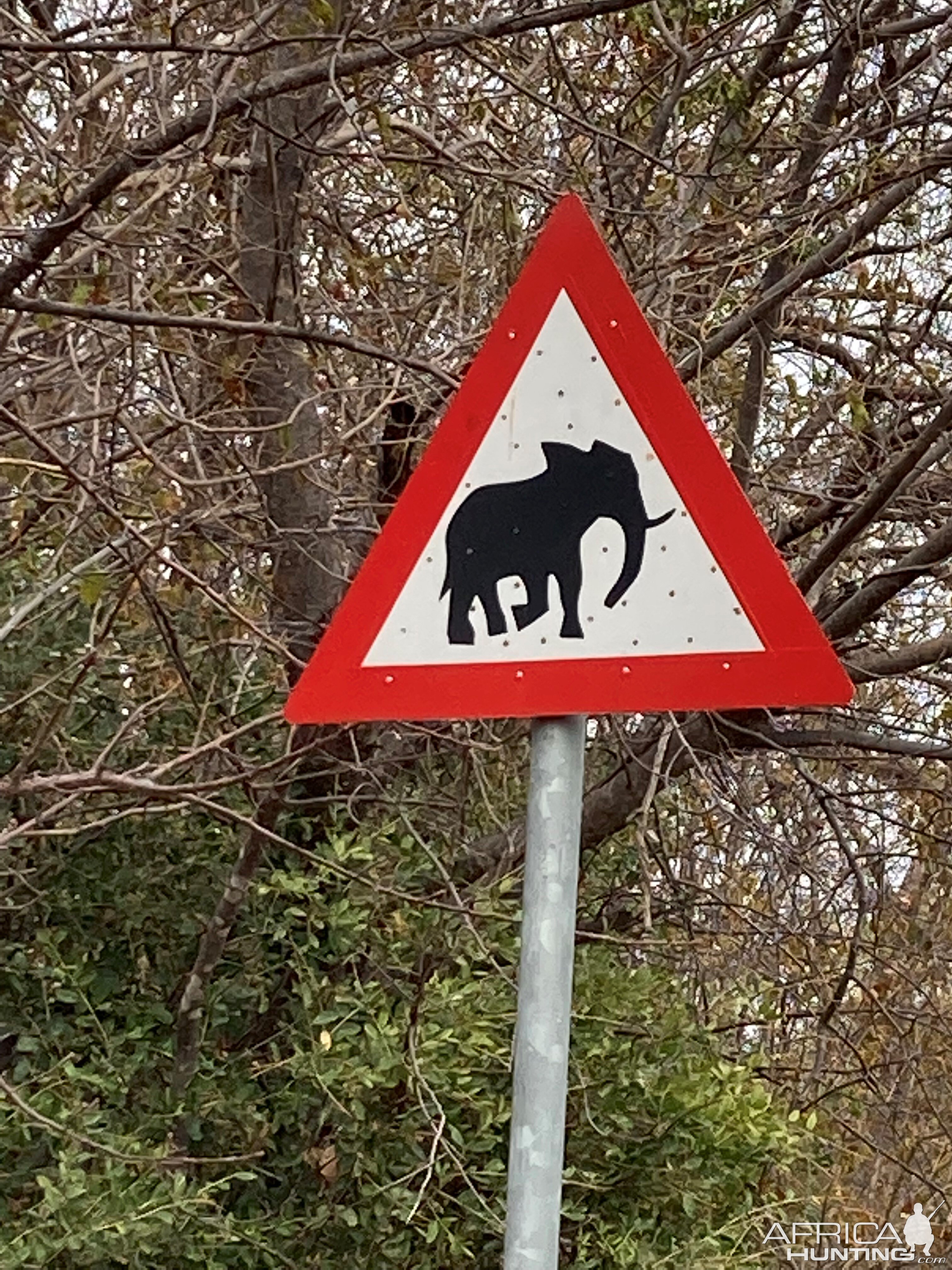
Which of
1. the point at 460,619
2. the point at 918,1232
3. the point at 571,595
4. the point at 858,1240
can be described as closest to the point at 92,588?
the point at 460,619

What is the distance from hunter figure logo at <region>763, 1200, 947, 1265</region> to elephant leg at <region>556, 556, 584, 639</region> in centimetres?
250

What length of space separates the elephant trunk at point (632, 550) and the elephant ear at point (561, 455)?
9cm

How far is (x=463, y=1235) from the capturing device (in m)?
3.40

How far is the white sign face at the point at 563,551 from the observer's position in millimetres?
1649

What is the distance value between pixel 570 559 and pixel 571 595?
0.14 feet

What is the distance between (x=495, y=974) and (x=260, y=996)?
1.81 feet

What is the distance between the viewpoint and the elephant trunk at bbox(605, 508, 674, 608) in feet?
5.45

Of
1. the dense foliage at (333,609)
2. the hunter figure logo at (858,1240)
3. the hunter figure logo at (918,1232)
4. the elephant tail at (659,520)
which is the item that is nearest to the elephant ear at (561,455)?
the elephant tail at (659,520)

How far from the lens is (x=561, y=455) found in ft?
5.63

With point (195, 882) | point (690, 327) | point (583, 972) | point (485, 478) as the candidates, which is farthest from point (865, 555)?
point (485, 478)

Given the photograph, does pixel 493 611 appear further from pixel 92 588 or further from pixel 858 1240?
pixel 858 1240

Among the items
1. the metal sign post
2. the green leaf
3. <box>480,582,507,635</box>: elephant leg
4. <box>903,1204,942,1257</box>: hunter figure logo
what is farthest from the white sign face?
<box>903,1204,942,1257</box>: hunter figure logo

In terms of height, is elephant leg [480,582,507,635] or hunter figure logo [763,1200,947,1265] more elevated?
elephant leg [480,582,507,635]

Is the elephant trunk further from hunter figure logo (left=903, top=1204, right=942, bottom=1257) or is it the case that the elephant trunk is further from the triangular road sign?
hunter figure logo (left=903, top=1204, right=942, bottom=1257)
